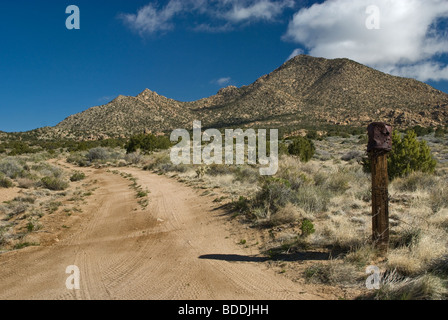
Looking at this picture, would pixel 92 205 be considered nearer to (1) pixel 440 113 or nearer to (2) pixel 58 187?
(2) pixel 58 187

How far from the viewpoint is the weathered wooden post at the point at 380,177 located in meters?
4.60

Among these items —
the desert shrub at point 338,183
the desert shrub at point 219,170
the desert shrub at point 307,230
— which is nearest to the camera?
the desert shrub at point 307,230

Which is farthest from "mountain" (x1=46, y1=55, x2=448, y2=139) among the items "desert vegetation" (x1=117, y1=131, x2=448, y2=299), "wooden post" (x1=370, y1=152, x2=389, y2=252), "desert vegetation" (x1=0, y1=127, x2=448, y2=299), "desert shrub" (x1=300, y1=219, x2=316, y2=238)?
"wooden post" (x1=370, y1=152, x2=389, y2=252)

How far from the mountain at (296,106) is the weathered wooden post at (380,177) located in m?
54.4

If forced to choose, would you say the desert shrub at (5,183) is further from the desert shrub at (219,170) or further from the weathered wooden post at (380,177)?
the weathered wooden post at (380,177)

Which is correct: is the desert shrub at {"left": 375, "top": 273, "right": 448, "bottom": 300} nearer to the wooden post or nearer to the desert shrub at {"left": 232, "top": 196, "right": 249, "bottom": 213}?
the wooden post

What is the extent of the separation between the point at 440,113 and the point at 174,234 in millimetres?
69448

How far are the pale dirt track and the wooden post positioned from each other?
1.76 meters

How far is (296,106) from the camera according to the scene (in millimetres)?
69938

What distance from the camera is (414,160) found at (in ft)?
38.3

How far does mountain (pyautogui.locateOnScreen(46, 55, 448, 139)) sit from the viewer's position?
2366 inches

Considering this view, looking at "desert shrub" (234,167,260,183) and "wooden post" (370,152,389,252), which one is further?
"desert shrub" (234,167,260,183)

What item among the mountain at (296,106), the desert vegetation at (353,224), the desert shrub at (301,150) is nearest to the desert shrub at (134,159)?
the desert shrub at (301,150)
